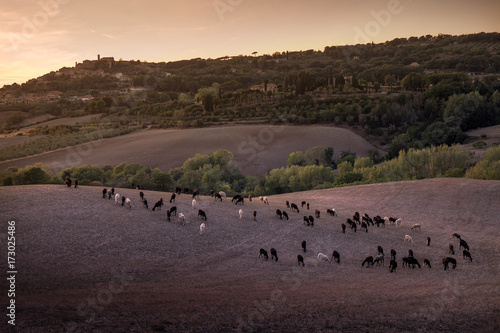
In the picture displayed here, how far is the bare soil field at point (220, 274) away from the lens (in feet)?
42.4

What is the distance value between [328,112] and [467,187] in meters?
79.2

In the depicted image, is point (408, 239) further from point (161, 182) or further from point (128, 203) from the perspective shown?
point (161, 182)

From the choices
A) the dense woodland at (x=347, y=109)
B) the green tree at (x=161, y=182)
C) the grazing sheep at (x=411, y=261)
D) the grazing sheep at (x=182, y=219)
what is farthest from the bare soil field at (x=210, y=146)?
the grazing sheep at (x=411, y=261)

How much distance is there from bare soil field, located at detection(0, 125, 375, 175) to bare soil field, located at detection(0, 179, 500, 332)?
48928mm

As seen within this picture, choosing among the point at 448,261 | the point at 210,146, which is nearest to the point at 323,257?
the point at 448,261

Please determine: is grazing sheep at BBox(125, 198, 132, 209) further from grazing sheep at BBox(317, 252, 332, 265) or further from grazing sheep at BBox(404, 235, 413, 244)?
grazing sheep at BBox(404, 235, 413, 244)

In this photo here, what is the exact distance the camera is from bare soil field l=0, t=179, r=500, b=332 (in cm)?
1294

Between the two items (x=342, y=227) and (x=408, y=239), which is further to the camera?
(x=342, y=227)

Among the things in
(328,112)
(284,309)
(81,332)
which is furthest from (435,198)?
(328,112)

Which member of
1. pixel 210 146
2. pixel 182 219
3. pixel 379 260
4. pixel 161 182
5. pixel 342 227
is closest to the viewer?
pixel 379 260

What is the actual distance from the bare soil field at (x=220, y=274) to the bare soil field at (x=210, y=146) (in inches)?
1926

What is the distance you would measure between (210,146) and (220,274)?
76056 millimetres

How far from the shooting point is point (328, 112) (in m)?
116

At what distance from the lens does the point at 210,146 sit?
92.4 metres
